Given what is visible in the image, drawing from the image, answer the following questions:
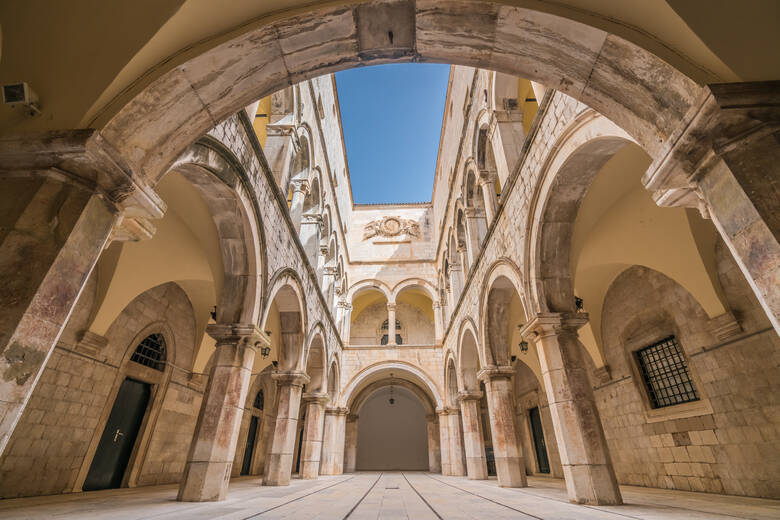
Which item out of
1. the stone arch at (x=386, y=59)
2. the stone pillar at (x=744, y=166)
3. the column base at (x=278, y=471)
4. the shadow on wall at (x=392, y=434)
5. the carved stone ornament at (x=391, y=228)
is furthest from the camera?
the shadow on wall at (x=392, y=434)

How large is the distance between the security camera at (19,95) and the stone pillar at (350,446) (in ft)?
56.0

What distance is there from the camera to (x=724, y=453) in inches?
229

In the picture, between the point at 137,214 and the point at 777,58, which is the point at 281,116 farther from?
the point at 777,58

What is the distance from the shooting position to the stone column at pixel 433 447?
1562cm

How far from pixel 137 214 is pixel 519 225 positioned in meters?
5.29

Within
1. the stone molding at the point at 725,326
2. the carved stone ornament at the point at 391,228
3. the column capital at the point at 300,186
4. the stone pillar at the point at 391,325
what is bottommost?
the stone molding at the point at 725,326

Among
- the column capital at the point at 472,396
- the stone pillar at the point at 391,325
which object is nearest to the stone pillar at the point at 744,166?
the column capital at the point at 472,396

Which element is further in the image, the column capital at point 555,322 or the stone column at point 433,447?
the stone column at point 433,447

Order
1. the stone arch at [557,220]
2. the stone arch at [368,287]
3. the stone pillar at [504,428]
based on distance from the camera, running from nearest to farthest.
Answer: the stone arch at [557,220] < the stone pillar at [504,428] < the stone arch at [368,287]

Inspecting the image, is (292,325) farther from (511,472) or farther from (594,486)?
(594,486)

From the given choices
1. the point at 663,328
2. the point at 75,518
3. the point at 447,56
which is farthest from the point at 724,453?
the point at 75,518

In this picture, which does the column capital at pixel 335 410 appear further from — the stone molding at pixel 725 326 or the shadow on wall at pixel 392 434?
the stone molding at pixel 725 326

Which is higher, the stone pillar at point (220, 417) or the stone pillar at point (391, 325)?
the stone pillar at point (391, 325)

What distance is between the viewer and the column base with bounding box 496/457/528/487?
6.88 meters
